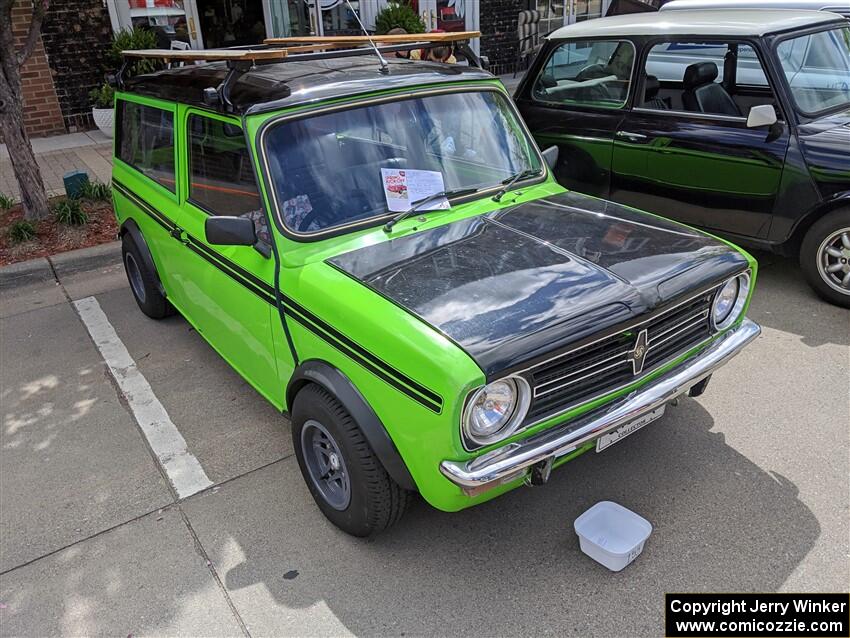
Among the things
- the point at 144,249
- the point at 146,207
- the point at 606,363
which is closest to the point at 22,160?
the point at 144,249

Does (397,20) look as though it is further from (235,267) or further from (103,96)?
(235,267)

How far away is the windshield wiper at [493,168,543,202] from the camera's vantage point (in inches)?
144

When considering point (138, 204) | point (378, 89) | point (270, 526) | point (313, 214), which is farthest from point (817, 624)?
point (138, 204)

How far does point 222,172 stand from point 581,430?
227 centimetres

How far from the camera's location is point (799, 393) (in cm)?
404

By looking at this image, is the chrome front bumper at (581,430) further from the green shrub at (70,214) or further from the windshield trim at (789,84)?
the green shrub at (70,214)

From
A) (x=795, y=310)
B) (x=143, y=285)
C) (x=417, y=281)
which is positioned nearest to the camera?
(x=417, y=281)

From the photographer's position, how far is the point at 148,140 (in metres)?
4.66

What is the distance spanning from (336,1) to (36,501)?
11.1m

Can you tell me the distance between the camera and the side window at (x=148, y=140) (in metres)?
4.27

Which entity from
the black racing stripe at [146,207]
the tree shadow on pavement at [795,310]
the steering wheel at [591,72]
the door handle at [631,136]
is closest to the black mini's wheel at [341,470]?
the black racing stripe at [146,207]

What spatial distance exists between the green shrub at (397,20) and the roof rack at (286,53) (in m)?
6.69

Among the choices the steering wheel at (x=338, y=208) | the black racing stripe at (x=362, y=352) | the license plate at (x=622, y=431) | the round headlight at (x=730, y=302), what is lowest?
the license plate at (x=622, y=431)

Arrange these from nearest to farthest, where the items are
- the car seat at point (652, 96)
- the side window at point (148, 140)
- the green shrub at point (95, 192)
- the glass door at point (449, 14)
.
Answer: the side window at point (148, 140)
the car seat at point (652, 96)
the green shrub at point (95, 192)
the glass door at point (449, 14)
